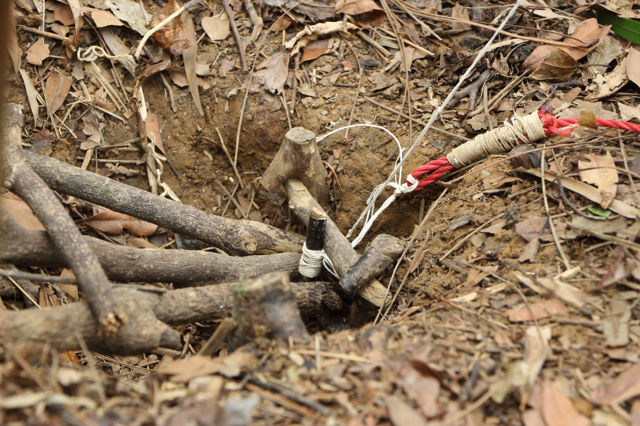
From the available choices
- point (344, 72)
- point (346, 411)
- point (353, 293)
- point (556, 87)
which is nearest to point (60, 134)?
point (344, 72)

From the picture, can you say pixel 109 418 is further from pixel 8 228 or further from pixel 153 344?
pixel 8 228

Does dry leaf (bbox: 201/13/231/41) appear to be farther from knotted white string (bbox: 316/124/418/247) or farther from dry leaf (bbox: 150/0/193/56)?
knotted white string (bbox: 316/124/418/247)

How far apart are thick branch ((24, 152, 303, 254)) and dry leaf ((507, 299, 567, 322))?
1238 mm

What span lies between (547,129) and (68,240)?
6.99 ft

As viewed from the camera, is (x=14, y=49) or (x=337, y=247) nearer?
(x=337, y=247)

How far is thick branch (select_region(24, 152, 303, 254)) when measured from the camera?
2525 millimetres

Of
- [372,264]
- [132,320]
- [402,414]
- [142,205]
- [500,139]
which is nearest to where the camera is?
[402,414]

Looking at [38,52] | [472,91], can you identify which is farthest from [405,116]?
[38,52]

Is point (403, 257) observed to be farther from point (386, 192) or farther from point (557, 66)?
point (557, 66)

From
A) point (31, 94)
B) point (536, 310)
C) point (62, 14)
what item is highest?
point (62, 14)

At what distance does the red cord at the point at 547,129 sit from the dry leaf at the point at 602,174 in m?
0.15

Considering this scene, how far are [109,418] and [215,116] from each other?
2159mm

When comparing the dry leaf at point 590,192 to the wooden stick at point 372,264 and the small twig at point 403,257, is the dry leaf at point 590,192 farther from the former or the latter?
the wooden stick at point 372,264

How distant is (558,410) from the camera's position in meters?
1.66
